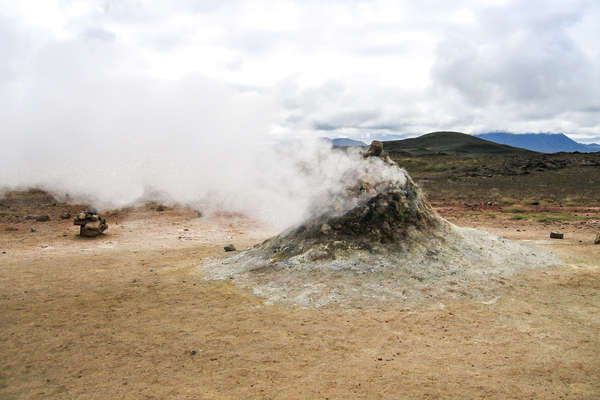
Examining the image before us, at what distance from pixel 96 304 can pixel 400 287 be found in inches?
210

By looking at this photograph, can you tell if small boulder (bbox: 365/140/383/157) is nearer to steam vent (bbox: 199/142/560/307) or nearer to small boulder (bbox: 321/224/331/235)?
steam vent (bbox: 199/142/560/307)

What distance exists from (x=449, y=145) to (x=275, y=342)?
123 meters

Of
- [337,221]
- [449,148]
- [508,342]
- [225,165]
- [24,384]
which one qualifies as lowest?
[24,384]

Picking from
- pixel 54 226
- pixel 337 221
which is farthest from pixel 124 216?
pixel 337 221

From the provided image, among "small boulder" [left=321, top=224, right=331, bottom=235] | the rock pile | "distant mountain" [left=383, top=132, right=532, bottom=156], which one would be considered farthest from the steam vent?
"distant mountain" [left=383, top=132, right=532, bottom=156]

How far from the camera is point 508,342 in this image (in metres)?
4.55

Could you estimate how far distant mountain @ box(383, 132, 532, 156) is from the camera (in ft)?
332

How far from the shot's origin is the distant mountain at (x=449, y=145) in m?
101

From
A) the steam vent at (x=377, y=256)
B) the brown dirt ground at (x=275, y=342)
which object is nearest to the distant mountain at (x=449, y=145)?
the steam vent at (x=377, y=256)

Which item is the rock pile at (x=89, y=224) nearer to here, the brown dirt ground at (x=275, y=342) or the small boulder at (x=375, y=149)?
the brown dirt ground at (x=275, y=342)

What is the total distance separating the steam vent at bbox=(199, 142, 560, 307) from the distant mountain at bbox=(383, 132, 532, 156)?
91.1 meters

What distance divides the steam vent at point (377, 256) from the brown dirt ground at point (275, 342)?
1.29 ft

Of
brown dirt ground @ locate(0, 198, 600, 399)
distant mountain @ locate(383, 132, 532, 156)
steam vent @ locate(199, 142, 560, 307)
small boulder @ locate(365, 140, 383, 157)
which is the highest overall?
distant mountain @ locate(383, 132, 532, 156)

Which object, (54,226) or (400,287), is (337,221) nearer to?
(400,287)
